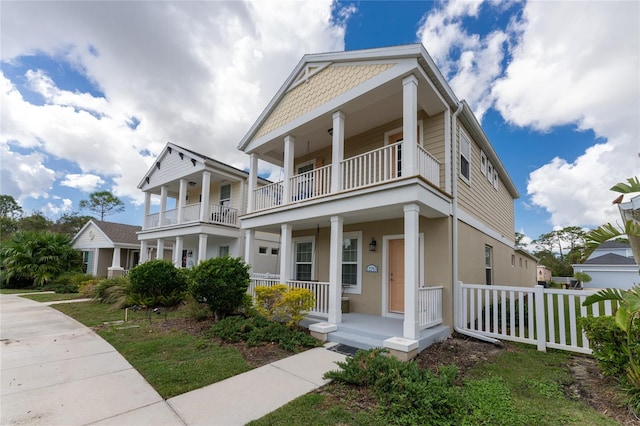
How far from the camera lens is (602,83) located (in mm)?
9336

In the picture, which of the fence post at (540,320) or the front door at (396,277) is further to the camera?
the front door at (396,277)

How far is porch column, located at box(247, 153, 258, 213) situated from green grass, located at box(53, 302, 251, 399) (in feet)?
14.5

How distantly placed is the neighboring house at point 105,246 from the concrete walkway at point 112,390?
54.8 ft

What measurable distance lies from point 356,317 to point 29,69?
44.0ft

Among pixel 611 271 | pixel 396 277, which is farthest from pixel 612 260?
pixel 396 277

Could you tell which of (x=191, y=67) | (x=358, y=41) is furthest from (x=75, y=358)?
(x=358, y=41)

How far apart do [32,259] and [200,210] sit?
1243 centimetres

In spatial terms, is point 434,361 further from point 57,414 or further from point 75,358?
point 75,358

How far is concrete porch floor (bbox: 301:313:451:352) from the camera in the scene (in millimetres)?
5797

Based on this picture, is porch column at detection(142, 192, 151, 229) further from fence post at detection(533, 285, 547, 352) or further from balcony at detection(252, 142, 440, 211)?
fence post at detection(533, 285, 547, 352)

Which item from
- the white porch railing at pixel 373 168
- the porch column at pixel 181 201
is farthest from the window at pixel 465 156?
the porch column at pixel 181 201

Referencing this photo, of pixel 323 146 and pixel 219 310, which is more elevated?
pixel 323 146

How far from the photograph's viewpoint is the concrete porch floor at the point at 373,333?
5.80 metres

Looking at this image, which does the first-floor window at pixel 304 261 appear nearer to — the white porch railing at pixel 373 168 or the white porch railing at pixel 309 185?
the white porch railing at pixel 309 185
